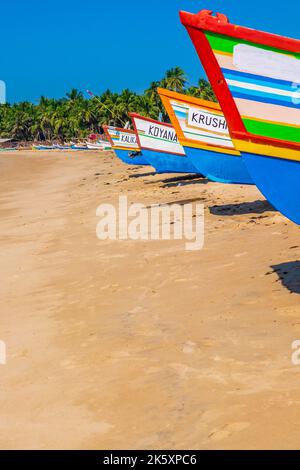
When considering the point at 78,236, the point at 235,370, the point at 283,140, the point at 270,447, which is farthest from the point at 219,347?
the point at 78,236

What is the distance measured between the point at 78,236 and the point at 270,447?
9.37 metres

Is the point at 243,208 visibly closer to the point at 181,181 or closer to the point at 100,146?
the point at 181,181

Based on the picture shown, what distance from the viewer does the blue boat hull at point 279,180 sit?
7.55 m

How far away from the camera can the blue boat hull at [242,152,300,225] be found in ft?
24.8

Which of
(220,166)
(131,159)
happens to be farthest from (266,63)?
(131,159)

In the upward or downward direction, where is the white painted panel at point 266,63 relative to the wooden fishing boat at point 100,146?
downward

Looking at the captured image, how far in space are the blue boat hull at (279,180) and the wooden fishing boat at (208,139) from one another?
655cm

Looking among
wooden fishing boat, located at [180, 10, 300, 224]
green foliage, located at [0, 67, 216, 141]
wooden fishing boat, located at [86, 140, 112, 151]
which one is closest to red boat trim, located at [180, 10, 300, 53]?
wooden fishing boat, located at [180, 10, 300, 224]

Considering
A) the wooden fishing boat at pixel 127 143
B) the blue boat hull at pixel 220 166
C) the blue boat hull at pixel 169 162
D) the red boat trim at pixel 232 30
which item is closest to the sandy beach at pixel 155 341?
the blue boat hull at pixel 220 166

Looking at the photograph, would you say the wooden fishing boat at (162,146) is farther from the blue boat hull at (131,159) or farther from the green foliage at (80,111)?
the green foliage at (80,111)

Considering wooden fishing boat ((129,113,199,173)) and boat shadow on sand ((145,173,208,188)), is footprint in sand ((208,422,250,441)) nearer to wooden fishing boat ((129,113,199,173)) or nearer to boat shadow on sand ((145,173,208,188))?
boat shadow on sand ((145,173,208,188))

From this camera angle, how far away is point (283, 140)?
748cm

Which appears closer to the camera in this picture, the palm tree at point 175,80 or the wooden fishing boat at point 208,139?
the wooden fishing boat at point 208,139
